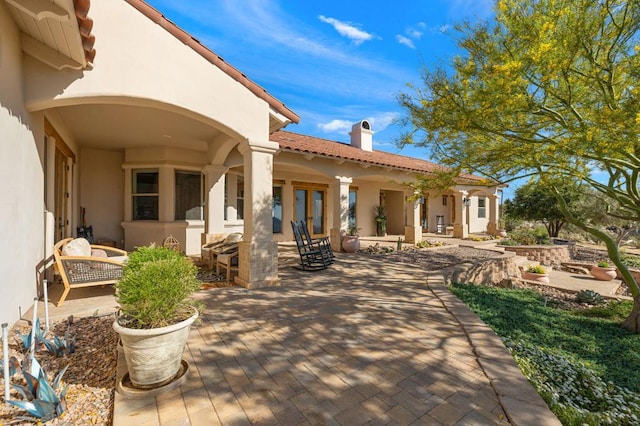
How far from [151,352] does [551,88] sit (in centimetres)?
589

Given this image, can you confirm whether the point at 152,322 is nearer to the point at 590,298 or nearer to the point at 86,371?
the point at 86,371

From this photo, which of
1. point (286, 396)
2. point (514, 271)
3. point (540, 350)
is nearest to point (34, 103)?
point (286, 396)

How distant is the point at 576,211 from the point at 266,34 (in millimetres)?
18714

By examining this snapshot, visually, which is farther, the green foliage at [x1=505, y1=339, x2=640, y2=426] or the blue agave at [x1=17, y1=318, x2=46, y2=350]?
the blue agave at [x1=17, y1=318, x2=46, y2=350]

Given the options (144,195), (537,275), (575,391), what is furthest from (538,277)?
(144,195)

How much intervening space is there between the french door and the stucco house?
1.81 m

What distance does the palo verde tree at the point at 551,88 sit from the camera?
3.95m

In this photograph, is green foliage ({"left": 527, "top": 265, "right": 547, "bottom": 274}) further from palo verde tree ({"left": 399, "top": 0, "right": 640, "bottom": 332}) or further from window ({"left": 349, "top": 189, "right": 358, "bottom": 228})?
window ({"left": 349, "top": 189, "right": 358, "bottom": 228})

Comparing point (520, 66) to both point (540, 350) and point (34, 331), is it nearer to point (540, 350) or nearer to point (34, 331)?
point (540, 350)

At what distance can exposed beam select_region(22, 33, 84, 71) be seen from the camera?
3787 millimetres

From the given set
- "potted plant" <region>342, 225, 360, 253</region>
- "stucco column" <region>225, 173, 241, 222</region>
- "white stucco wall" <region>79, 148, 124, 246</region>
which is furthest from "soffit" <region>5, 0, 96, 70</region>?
"potted plant" <region>342, 225, 360, 253</region>

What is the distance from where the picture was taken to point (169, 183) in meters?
9.08

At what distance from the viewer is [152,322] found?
2.38 meters

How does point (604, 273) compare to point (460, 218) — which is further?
point (460, 218)
